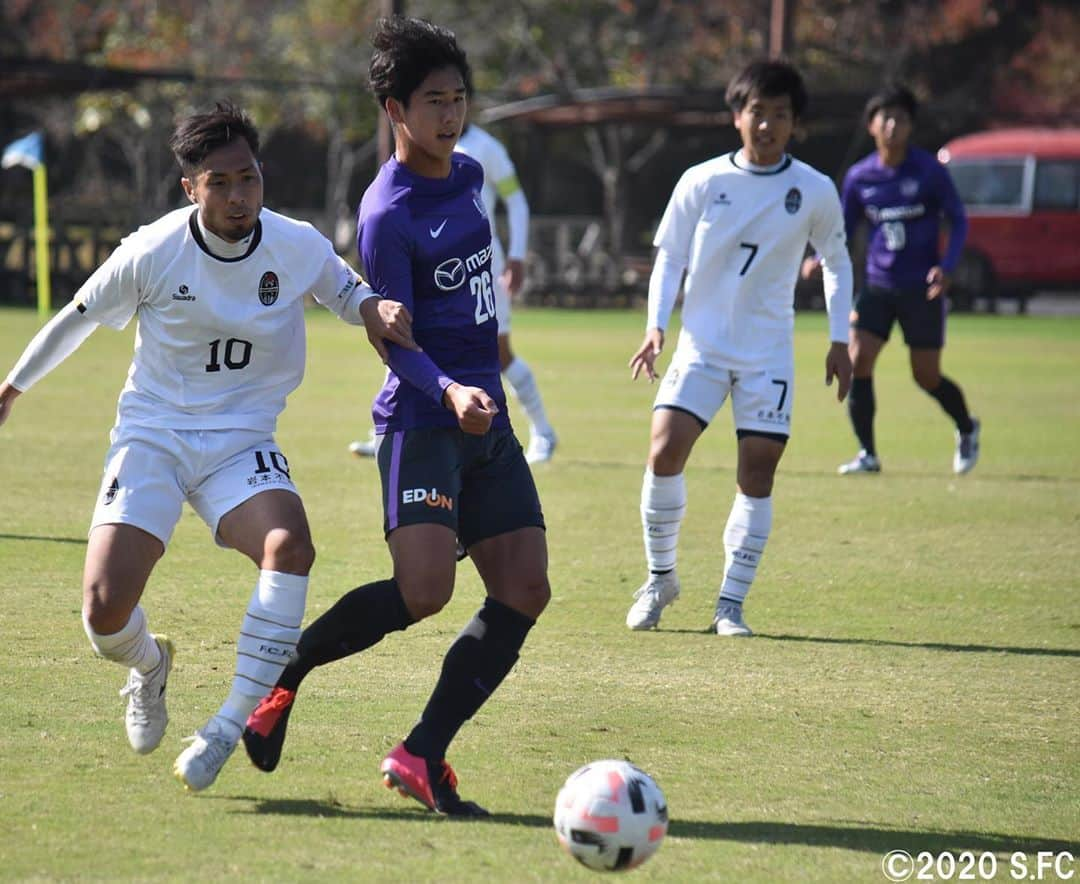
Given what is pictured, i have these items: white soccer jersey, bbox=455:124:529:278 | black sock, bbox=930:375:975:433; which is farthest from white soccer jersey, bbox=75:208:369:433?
black sock, bbox=930:375:975:433

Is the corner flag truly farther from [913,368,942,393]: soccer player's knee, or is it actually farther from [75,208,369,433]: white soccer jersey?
[75,208,369,433]: white soccer jersey

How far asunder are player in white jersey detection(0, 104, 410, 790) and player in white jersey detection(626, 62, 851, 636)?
2.30 m

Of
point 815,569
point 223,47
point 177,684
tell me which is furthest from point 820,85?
point 177,684

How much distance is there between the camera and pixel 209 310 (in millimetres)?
5109

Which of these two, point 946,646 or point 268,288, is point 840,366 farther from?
point 268,288

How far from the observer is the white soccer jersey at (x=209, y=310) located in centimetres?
512

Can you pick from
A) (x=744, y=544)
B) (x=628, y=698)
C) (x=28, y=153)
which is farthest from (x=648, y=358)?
(x=28, y=153)

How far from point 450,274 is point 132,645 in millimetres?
1399

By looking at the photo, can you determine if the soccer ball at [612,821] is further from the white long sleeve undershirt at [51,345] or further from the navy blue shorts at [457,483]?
the white long sleeve undershirt at [51,345]

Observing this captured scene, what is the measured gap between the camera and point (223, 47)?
128 feet

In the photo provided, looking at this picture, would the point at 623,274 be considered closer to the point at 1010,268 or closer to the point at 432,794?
the point at 1010,268

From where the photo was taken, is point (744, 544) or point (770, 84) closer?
point (770, 84)

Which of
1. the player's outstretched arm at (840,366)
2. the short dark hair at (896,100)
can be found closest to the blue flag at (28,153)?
the short dark hair at (896,100)

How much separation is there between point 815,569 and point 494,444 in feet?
12.9
